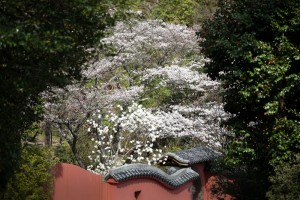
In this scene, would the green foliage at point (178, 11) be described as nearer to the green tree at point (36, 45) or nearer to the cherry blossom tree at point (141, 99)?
the cherry blossom tree at point (141, 99)

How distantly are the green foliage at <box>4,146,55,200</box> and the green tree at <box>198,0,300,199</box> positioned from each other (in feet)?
15.3

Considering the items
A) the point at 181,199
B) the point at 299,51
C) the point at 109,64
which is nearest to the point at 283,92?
the point at 299,51

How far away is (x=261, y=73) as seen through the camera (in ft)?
37.9

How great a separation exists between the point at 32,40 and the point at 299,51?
6.37 m

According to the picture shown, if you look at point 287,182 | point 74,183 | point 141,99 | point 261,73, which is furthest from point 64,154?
→ point 287,182

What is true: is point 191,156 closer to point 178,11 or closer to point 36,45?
point 36,45

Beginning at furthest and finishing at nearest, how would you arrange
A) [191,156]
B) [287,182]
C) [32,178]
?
[191,156], [32,178], [287,182]

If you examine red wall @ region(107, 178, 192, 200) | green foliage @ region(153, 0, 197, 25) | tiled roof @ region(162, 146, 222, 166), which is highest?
green foliage @ region(153, 0, 197, 25)

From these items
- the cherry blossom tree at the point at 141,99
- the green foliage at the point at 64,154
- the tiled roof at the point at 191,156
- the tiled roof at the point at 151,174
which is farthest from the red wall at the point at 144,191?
the green foliage at the point at 64,154

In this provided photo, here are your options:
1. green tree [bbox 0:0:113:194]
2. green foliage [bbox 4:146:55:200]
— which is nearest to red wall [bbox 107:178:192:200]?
green foliage [bbox 4:146:55:200]

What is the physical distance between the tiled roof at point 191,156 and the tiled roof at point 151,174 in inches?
14.6

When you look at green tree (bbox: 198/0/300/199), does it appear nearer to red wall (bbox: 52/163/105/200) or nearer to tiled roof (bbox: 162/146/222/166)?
red wall (bbox: 52/163/105/200)

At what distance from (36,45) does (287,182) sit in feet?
19.9

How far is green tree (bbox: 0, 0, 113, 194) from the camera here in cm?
799
